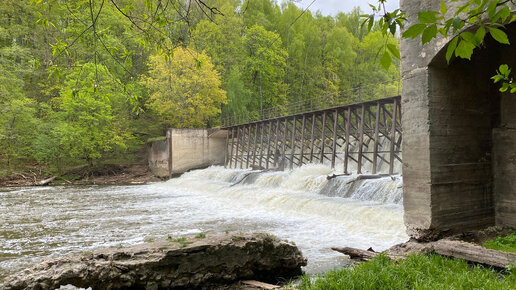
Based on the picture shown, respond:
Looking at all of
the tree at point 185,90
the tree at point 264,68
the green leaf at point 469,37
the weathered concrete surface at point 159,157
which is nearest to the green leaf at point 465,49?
the green leaf at point 469,37

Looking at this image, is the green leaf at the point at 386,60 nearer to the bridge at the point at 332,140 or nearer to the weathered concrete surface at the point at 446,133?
the weathered concrete surface at the point at 446,133

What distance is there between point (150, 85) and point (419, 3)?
91.8 ft

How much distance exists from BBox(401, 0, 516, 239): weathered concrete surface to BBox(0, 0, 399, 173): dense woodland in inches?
441

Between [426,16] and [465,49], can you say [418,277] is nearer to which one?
[465,49]

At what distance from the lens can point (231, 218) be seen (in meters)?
11.2

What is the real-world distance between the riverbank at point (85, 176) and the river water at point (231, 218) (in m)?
8.53

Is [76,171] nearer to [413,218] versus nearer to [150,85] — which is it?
[150,85]

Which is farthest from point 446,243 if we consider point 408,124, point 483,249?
point 408,124

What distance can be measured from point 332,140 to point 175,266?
1849 centimetres

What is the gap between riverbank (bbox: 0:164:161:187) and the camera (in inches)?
955

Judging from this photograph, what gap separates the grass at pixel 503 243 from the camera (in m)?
4.81

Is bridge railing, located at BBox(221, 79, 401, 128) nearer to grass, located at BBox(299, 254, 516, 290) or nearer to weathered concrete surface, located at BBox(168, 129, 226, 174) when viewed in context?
weathered concrete surface, located at BBox(168, 129, 226, 174)

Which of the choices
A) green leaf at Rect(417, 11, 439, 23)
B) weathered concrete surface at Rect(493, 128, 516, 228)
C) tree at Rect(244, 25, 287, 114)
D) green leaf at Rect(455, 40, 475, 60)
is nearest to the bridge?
tree at Rect(244, 25, 287, 114)

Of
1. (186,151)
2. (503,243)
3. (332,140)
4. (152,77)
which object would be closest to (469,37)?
(503,243)
